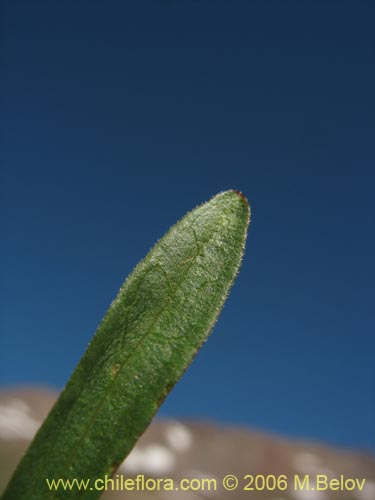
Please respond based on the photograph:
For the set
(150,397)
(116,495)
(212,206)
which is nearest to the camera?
(150,397)

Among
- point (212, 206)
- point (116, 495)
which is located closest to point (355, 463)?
point (116, 495)

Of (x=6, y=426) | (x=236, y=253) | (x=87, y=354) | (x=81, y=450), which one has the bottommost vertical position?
(x=81, y=450)

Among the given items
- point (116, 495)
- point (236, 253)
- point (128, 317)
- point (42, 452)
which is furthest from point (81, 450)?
point (116, 495)

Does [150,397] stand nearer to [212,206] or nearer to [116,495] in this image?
[212,206]

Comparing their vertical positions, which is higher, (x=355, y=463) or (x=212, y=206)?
(x=355, y=463)

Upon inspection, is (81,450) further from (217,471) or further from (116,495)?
(217,471)

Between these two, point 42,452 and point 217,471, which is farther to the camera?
point 217,471

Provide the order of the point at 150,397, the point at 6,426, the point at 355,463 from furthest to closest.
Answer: the point at 355,463, the point at 6,426, the point at 150,397
